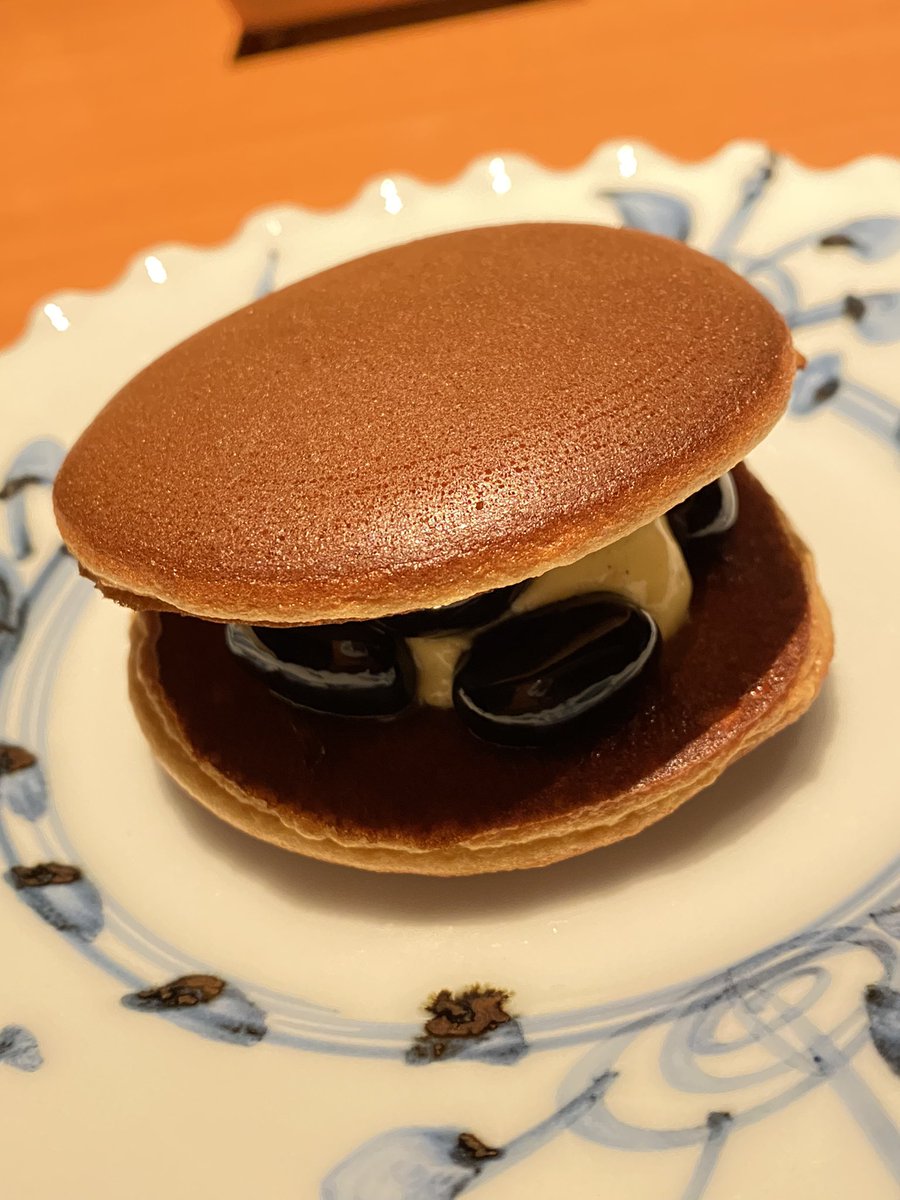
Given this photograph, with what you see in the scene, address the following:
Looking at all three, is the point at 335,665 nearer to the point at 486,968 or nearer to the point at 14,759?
the point at 486,968

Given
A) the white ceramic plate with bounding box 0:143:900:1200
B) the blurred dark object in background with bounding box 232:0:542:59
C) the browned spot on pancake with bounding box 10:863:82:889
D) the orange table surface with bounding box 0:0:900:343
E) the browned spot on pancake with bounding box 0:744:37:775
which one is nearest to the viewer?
the white ceramic plate with bounding box 0:143:900:1200

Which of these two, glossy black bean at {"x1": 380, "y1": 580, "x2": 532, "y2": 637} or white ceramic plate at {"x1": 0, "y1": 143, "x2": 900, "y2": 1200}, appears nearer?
white ceramic plate at {"x1": 0, "y1": 143, "x2": 900, "y2": 1200}

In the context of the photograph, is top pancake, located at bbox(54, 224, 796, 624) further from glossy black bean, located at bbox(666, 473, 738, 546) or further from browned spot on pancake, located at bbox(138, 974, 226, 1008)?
browned spot on pancake, located at bbox(138, 974, 226, 1008)

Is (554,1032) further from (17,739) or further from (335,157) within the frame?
(335,157)

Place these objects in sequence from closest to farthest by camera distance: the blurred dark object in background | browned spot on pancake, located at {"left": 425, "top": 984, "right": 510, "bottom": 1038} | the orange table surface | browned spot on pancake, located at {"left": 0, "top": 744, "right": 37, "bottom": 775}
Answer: browned spot on pancake, located at {"left": 425, "top": 984, "right": 510, "bottom": 1038}
browned spot on pancake, located at {"left": 0, "top": 744, "right": 37, "bottom": 775}
the orange table surface
the blurred dark object in background

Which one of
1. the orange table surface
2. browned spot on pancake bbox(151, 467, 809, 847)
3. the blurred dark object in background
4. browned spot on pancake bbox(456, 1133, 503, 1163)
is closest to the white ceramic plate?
browned spot on pancake bbox(456, 1133, 503, 1163)

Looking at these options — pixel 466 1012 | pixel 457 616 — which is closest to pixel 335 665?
pixel 457 616

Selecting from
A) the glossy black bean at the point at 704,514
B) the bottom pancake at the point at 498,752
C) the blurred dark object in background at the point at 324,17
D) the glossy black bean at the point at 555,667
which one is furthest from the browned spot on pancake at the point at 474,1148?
the blurred dark object in background at the point at 324,17

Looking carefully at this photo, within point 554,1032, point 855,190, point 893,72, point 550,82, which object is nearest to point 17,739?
point 554,1032
